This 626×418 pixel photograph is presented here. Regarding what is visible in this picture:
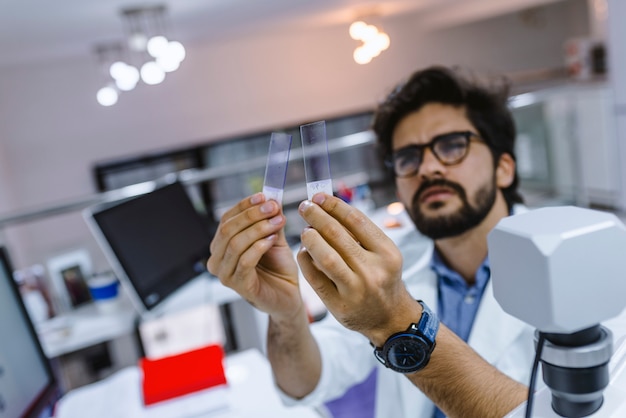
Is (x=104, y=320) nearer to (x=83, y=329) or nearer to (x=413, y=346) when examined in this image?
(x=83, y=329)

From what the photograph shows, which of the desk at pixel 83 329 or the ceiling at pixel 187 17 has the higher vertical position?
the ceiling at pixel 187 17

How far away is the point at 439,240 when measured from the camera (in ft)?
3.76

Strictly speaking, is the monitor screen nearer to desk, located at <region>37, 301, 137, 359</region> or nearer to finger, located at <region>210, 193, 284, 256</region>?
Result: desk, located at <region>37, 301, 137, 359</region>

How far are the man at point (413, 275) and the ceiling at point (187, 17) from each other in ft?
8.33

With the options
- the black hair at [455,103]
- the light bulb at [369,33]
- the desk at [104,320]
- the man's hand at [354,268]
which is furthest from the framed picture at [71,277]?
the light bulb at [369,33]

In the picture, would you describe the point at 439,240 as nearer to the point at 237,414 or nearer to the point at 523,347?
the point at 523,347

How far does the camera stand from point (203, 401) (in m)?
1.13

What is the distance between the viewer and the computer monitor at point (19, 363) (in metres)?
0.91

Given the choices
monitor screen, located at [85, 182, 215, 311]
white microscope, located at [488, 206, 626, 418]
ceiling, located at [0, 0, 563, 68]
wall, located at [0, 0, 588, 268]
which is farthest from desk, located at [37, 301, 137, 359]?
wall, located at [0, 0, 588, 268]

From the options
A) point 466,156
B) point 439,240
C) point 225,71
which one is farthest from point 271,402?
point 225,71

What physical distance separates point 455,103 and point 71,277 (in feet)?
4.33

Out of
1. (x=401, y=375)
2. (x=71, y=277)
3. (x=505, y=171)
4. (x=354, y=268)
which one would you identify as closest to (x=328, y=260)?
(x=354, y=268)

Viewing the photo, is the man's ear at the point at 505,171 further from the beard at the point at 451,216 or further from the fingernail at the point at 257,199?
the fingernail at the point at 257,199

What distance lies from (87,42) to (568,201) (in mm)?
4171
